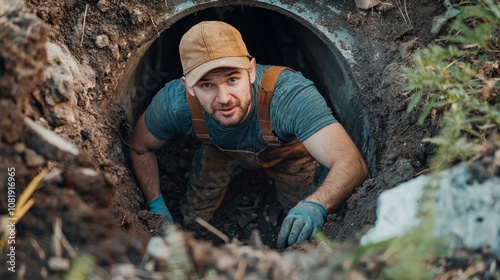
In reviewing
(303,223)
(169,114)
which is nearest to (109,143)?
(169,114)

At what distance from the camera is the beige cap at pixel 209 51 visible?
148 inches

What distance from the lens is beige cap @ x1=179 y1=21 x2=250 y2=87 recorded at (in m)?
3.75

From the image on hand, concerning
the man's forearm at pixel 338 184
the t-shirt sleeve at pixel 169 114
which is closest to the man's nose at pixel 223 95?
the t-shirt sleeve at pixel 169 114

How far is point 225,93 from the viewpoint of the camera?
381cm

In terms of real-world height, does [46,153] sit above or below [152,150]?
above

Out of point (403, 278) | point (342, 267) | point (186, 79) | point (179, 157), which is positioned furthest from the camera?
point (179, 157)

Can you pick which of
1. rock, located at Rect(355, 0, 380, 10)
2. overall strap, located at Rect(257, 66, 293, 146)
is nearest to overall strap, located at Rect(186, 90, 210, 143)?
overall strap, located at Rect(257, 66, 293, 146)

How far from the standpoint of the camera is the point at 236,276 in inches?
→ 86.5

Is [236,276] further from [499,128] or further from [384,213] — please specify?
[499,128]

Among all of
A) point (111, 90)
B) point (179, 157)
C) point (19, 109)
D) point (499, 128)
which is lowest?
point (179, 157)

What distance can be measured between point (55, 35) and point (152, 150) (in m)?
1.07

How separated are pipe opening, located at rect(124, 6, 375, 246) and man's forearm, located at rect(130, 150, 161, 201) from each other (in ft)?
1.01

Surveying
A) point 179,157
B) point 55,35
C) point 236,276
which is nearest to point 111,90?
point 55,35

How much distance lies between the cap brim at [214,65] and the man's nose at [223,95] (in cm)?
14
